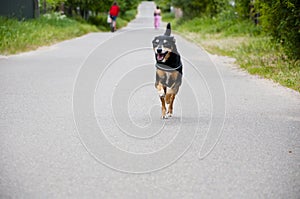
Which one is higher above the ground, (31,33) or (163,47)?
(163,47)

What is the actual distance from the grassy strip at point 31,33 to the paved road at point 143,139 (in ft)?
19.5

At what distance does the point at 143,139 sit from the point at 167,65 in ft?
3.77

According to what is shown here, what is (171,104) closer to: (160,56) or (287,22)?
(160,56)

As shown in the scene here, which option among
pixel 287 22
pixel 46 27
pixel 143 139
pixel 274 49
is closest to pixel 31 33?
pixel 46 27

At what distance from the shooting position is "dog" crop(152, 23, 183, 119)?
7125 millimetres

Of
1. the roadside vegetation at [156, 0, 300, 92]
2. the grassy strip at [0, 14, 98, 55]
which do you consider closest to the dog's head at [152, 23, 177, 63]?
the roadside vegetation at [156, 0, 300, 92]

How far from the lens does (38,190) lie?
471cm

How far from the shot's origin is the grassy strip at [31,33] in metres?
18.1

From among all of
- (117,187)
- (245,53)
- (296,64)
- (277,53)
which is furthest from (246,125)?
(245,53)

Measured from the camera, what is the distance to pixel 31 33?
72.3ft

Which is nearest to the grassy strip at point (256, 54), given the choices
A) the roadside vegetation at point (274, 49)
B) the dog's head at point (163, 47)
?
the roadside vegetation at point (274, 49)

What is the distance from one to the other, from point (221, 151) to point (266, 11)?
9.20 metres

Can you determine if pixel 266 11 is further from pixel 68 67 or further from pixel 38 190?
pixel 38 190

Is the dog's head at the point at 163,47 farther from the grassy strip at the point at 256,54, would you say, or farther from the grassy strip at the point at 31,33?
the grassy strip at the point at 31,33
